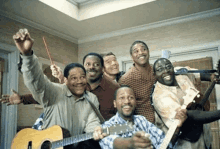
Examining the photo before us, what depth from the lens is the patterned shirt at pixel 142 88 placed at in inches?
76.7

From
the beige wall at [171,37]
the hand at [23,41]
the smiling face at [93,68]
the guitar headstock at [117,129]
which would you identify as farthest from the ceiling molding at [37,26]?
the guitar headstock at [117,129]

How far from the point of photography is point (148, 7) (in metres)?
3.62

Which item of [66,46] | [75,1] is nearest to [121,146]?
[75,1]

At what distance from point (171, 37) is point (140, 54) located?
7.39 feet

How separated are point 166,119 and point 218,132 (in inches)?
90.9

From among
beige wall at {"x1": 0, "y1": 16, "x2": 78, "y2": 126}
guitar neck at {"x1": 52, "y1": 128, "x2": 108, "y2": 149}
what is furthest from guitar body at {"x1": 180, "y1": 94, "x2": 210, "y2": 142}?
beige wall at {"x1": 0, "y1": 16, "x2": 78, "y2": 126}

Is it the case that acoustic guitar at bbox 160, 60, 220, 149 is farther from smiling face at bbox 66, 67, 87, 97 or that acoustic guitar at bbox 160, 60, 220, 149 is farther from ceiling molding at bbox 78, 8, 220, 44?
ceiling molding at bbox 78, 8, 220, 44

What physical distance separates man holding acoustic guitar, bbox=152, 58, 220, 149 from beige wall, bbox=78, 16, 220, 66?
215 cm

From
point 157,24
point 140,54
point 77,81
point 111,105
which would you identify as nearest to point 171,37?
point 157,24

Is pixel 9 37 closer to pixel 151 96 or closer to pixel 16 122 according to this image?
pixel 16 122

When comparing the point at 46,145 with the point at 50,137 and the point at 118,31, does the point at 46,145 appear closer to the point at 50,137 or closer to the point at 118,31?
the point at 50,137

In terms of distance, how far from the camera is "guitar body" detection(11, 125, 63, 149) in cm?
158

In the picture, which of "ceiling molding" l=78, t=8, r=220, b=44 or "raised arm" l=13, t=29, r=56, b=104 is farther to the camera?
"ceiling molding" l=78, t=8, r=220, b=44

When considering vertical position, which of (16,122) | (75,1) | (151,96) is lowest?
(16,122)
